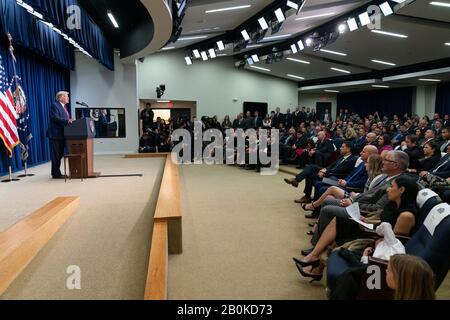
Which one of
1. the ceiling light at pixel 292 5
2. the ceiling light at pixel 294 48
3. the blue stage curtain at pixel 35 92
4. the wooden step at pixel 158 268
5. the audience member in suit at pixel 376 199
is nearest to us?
the wooden step at pixel 158 268

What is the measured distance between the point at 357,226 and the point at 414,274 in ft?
3.89

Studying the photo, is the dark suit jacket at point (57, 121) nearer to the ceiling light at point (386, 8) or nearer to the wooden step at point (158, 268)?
the wooden step at point (158, 268)

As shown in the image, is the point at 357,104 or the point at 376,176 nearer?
the point at 376,176

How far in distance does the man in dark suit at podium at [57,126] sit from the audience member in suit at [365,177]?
4.01 metres

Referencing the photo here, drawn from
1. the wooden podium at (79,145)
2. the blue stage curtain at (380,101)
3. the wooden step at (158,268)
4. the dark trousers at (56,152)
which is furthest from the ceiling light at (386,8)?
the blue stage curtain at (380,101)

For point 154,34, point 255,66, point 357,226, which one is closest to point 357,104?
point 255,66

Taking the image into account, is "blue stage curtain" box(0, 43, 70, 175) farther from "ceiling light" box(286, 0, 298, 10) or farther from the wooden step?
"ceiling light" box(286, 0, 298, 10)

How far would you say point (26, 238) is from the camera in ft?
8.74

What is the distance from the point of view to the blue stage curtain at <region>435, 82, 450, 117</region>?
14758mm

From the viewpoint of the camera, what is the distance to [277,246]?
10.6ft

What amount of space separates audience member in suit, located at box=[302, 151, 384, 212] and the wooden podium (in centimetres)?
363

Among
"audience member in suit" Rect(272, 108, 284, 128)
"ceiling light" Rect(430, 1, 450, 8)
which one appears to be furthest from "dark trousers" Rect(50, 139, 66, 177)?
"audience member in suit" Rect(272, 108, 284, 128)

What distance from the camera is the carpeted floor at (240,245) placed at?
7.90 feet
